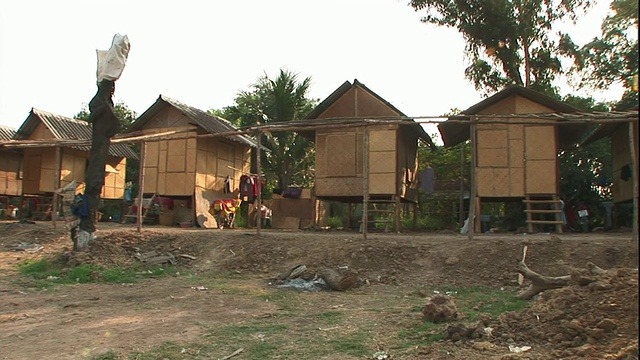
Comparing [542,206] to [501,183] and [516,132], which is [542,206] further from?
[516,132]

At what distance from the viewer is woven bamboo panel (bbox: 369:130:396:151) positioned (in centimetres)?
1494

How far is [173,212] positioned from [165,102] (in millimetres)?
3781

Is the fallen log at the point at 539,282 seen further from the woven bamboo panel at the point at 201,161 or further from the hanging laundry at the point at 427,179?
the woven bamboo panel at the point at 201,161

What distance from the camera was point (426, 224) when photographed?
65.1ft

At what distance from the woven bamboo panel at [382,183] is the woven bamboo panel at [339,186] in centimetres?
37

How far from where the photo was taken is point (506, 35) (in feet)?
69.7

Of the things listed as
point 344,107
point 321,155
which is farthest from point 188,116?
point 344,107

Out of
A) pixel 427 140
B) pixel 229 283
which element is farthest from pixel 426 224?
pixel 229 283

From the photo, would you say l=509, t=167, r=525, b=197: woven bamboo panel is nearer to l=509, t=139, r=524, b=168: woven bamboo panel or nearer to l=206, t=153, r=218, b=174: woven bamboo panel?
l=509, t=139, r=524, b=168: woven bamboo panel

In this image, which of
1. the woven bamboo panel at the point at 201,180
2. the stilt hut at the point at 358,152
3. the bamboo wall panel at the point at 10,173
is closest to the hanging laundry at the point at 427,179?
the stilt hut at the point at 358,152

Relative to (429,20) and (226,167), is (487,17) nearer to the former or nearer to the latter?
(429,20)

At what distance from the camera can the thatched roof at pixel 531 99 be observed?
13.5 metres

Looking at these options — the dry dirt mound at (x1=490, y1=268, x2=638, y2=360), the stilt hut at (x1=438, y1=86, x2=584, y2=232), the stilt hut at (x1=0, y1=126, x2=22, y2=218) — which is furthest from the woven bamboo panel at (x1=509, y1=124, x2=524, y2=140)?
the stilt hut at (x1=0, y1=126, x2=22, y2=218)

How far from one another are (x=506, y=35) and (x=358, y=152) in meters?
10.2
